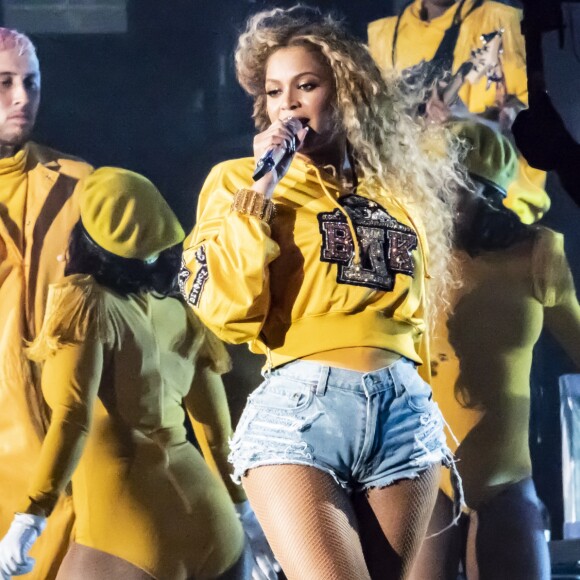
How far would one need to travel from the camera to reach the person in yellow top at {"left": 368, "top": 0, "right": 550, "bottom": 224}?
245cm

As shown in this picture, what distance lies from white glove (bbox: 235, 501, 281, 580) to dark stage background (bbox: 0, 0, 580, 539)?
27cm

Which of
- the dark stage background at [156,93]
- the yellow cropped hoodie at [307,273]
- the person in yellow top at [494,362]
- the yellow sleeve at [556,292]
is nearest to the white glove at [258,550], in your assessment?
the dark stage background at [156,93]

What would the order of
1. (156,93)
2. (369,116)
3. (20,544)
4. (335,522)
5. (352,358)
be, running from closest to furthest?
(335,522), (352,358), (369,116), (20,544), (156,93)

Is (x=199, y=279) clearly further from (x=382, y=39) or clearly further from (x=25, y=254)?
(x=382, y=39)

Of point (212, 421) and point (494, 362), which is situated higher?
point (494, 362)

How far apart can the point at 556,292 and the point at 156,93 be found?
125 cm

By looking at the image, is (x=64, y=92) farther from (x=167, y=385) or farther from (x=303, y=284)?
(x=303, y=284)

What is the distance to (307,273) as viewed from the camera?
1.66 meters

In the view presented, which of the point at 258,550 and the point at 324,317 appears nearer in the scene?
the point at 324,317

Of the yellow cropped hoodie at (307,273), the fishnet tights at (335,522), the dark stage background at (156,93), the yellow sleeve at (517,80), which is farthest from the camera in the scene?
the yellow sleeve at (517,80)

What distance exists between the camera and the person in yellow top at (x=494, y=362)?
238cm

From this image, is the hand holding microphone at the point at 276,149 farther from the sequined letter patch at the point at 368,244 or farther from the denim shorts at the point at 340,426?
the denim shorts at the point at 340,426

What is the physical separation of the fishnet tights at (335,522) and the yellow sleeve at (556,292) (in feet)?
3.08

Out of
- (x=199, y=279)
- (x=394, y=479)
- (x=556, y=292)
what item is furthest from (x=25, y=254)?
(x=556, y=292)
